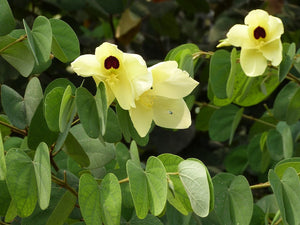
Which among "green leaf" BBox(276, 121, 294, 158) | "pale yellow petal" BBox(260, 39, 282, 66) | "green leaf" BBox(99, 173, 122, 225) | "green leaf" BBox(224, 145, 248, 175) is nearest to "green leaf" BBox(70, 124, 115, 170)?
"green leaf" BBox(99, 173, 122, 225)

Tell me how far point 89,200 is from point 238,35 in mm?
270

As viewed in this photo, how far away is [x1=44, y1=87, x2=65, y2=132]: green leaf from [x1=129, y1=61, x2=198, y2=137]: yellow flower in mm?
74

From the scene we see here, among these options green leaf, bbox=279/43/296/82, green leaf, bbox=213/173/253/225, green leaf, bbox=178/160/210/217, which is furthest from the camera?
green leaf, bbox=279/43/296/82

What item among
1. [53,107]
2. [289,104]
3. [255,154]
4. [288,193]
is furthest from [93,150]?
[255,154]

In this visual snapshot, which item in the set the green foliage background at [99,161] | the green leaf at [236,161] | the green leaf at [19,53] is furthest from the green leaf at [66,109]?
the green leaf at [236,161]

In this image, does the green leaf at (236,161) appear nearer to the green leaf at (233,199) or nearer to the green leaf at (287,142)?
the green leaf at (287,142)

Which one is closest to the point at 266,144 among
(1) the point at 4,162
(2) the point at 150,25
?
(1) the point at 4,162

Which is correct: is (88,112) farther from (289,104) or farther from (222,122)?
(222,122)

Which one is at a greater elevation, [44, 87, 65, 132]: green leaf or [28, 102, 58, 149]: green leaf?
[44, 87, 65, 132]: green leaf

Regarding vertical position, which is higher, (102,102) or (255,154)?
(102,102)

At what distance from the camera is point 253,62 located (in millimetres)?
839

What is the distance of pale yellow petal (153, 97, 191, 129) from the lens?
0.72m

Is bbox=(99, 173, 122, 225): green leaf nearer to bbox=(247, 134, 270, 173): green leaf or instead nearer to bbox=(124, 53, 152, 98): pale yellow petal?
bbox=(124, 53, 152, 98): pale yellow petal

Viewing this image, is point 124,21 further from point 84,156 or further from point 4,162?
point 4,162
